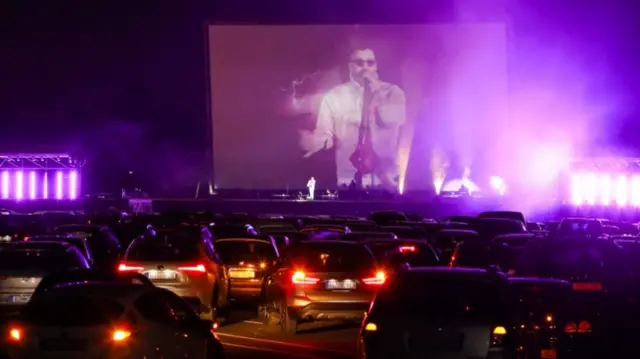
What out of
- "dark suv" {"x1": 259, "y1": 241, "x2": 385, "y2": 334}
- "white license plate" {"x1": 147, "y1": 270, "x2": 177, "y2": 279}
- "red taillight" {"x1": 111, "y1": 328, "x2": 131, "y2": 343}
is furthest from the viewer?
"white license plate" {"x1": 147, "y1": 270, "x2": 177, "y2": 279}

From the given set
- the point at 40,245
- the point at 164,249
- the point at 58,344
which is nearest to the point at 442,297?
the point at 58,344

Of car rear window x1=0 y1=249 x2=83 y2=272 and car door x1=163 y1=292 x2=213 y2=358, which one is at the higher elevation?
car rear window x1=0 y1=249 x2=83 y2=272

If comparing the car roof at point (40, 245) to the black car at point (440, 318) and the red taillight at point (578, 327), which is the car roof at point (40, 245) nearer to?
the black car at point (440, 318)

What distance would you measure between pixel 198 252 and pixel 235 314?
11.5 feet

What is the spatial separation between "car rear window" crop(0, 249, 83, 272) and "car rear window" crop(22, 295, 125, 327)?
26.3ft

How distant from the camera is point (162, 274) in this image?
714 inches

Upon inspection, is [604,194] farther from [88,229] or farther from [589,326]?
[589,326]

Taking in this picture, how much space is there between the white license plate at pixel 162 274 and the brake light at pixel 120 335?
27.8ft

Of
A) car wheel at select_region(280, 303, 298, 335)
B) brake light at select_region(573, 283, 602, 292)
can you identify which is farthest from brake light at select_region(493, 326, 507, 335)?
car wheel at select_region(280, 303, 298, 335)

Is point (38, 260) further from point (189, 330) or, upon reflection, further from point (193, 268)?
point (189, 330)

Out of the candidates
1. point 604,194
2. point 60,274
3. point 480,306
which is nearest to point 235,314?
point 60,274

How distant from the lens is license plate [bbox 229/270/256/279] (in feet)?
72.2

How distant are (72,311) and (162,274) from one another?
8379 millimetres

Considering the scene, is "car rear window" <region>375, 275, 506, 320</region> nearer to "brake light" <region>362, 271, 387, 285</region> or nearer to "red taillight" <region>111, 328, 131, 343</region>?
"red taillight" <region>111, 328, 131, 343</region>
